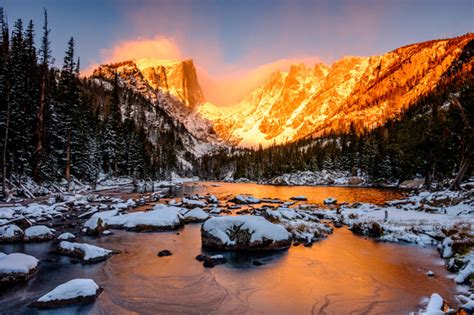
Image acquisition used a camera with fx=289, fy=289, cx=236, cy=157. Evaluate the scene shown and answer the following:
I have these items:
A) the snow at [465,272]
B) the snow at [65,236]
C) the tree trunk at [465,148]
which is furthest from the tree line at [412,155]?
the snow at [65,236]

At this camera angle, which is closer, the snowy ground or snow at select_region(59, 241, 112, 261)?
snow at select_region(59, 241, 112, 261)

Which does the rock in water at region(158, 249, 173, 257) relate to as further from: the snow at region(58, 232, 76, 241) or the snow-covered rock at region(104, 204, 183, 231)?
the snow-covered rock at region(104, 204, 183, 231)

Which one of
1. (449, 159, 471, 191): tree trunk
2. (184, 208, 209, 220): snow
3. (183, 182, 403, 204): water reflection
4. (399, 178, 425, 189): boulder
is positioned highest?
(449, 159, 471, 191): tree trunk

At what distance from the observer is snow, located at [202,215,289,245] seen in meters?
18.6

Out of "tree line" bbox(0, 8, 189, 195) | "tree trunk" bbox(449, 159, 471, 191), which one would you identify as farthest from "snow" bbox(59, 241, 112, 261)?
"tree trunk" bbox(449, 159, 471, 191)

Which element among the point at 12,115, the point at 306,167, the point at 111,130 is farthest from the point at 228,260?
the point at 306,167

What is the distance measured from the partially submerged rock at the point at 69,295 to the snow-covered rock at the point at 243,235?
863cm

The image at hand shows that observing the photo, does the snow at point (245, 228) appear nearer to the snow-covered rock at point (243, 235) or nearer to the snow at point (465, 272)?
the snow-covered rock at point (243, 235)

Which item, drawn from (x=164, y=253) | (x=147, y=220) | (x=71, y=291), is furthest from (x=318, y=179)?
(x=71, y=291)

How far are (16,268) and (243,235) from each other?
1162cm

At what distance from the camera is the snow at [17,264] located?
12.3 m

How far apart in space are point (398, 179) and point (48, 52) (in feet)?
292

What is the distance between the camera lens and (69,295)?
34.0ft

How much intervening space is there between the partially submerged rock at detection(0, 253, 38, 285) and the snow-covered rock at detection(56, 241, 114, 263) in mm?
2418
